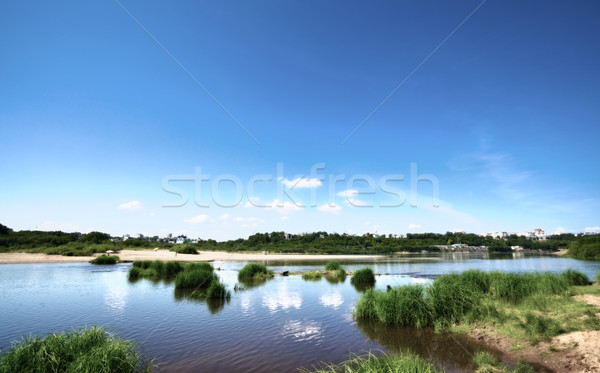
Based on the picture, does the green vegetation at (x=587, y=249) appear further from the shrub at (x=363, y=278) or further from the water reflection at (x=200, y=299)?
the water reflection at (x=200, y=299)

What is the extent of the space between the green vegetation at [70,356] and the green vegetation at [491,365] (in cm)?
1150

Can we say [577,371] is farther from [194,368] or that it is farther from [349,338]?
[194,368]

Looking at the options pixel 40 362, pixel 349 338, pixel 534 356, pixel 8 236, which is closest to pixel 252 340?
pixel 349 338

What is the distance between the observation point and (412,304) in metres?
15.6

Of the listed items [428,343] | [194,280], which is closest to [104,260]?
[194,280]

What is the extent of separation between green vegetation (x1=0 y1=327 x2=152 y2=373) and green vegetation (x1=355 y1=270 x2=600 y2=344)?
12.7 m

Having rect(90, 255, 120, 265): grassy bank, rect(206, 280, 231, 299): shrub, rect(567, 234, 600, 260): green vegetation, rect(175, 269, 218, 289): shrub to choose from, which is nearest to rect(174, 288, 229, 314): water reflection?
rect(206, 280, 231, 299): shrub

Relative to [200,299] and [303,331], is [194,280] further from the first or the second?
[303,331]

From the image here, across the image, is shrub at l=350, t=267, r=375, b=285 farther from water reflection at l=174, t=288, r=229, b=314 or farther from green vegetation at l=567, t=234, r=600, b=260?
green vegetation at l=567, t=234, r=600, b=260

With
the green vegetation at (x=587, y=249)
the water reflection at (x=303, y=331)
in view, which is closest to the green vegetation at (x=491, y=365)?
the water reflection at (x=303, y=331)

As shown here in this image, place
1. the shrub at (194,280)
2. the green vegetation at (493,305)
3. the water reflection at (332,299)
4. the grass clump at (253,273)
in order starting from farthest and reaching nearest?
1. the grass clump at (253,273)
2. the shrub at (194,280)
3. the water reflection at (332,299)
4. the green vegetation at (493,305)

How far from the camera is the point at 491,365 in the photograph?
9.75m

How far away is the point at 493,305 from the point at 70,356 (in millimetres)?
18350

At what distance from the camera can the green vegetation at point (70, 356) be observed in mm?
7262
